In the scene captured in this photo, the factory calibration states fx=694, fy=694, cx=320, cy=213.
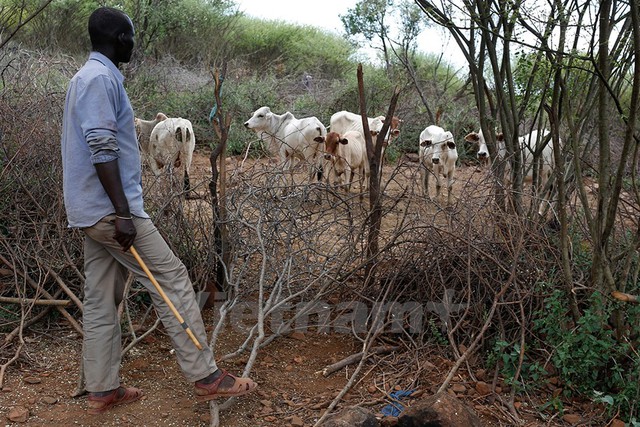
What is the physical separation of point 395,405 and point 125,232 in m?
1.71

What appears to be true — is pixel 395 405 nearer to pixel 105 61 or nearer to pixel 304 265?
pixel 304 265

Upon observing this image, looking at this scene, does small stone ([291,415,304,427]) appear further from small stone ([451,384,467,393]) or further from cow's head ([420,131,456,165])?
cow's head ([420,131,456,165])

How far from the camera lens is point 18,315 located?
4469 mm

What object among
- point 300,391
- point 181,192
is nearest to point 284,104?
point 181,192

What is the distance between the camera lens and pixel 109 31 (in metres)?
3.30

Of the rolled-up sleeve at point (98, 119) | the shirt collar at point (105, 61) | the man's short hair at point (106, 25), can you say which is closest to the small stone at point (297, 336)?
the rolled-up sleeve at point (98, 119)

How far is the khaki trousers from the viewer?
3375mm

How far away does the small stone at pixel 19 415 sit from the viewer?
3484 mm

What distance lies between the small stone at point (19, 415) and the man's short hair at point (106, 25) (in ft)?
6.14

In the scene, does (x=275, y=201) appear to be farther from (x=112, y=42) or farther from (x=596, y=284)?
(x=596, y=284)

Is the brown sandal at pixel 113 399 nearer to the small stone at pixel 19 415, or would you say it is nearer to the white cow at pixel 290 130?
the small stone at pixel 19 415

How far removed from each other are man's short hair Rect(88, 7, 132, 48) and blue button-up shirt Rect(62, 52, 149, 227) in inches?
3.1

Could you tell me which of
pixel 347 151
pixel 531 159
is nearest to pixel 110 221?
pixel 531 159

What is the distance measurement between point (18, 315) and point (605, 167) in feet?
12.1
